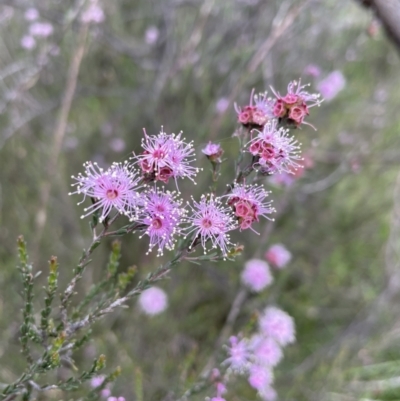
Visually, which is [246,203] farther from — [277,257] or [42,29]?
[42,29]

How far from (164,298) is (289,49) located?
207 cm

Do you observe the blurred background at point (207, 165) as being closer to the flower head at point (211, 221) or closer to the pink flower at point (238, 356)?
the pink flower at point (238, 356)

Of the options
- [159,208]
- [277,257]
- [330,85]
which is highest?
[330,85]

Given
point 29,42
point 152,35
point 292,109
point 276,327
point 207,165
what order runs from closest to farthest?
1. point 292,109
2. point 276,327
3. point 207,165
4. point 29,42
5. point 152,35

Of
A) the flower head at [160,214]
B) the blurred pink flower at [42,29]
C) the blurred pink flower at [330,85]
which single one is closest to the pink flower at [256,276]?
the blurred pink flower at [330,85]

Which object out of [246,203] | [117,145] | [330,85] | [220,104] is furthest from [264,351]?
[117,145]

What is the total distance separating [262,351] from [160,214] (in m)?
1.15

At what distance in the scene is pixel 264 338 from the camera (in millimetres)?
1914

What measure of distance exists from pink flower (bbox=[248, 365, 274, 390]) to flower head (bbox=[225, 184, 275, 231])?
35.5 inches

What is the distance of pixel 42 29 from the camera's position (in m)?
2.75

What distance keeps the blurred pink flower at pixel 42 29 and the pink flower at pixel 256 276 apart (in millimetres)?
1991

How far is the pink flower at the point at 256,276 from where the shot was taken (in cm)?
224

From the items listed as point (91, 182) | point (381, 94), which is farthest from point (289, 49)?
point (91, 182)

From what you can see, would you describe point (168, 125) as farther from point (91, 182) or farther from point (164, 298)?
point (91, 182)
